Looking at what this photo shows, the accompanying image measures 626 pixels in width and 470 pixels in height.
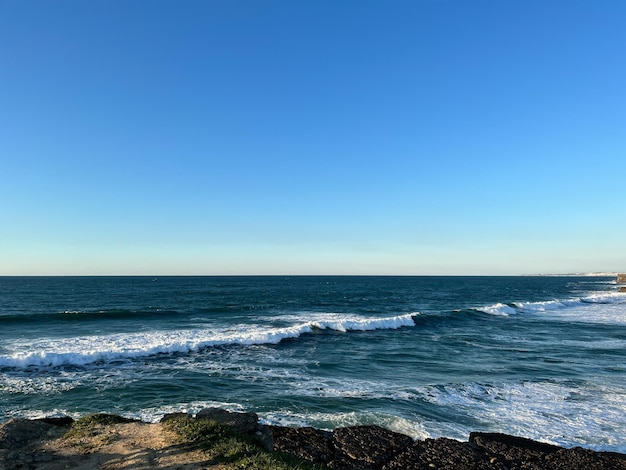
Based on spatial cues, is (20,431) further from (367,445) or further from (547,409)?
(547,409)

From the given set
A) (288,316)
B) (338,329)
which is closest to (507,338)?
(338,329)

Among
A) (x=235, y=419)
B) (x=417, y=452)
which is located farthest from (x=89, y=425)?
(x=417, y=452)

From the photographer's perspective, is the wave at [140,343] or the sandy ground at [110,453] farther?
the wave at [140,343]

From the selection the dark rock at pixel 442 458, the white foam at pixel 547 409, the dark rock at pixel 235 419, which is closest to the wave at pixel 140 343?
the white foam at pixel 547 409

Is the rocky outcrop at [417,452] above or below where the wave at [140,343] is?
above

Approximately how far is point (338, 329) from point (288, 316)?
13.0 metres

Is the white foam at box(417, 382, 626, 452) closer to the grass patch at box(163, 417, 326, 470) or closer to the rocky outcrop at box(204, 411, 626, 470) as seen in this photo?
the rocky outcrop at box(204, 411, 626, 470)

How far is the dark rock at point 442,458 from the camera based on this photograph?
941 centimetres

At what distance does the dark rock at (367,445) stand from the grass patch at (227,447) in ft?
4.23

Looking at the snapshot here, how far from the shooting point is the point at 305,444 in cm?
1013

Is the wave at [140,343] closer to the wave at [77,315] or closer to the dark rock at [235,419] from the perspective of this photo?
the wave at [77,315]

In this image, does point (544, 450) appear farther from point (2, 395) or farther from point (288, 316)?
point (288, 316)

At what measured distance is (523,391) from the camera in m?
16.9

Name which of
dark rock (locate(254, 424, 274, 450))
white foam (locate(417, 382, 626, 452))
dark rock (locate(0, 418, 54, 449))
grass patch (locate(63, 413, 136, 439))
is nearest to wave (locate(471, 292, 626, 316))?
white foam (locate(417, 382, 626, 452))
